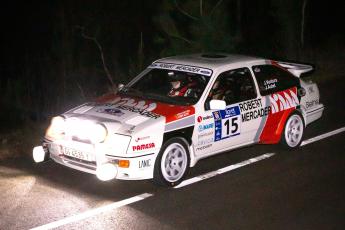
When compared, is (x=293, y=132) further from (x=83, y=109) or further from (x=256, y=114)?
(x=83, y=109)

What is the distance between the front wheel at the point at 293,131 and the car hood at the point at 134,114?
207 centimetres

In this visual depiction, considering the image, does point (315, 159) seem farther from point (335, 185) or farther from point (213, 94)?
point (213, 94)

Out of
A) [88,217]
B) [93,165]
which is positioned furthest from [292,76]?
[88,217]

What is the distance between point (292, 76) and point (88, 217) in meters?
4.29

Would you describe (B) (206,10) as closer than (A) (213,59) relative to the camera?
No

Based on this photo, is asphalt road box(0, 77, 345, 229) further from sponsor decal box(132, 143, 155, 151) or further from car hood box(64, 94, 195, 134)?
car hood box(64, 94, 195, 134)

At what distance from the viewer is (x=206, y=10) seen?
1261 centimetres

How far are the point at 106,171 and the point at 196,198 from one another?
1106 millimetres

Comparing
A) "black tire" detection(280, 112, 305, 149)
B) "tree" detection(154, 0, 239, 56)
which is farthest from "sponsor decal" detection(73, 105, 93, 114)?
"tree" detection(154, 0, 239, 56)

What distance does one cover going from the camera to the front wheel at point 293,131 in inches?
331

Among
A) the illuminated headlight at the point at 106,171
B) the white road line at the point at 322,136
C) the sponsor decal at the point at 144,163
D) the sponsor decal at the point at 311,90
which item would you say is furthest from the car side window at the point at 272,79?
the illuminated headlight at the point at 106,171

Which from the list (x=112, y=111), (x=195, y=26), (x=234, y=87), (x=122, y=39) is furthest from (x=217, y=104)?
(x=122, y=39)

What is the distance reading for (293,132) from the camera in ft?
28.0

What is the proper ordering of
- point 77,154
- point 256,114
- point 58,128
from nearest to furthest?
point 77,154
point 58,128
point 256,114
